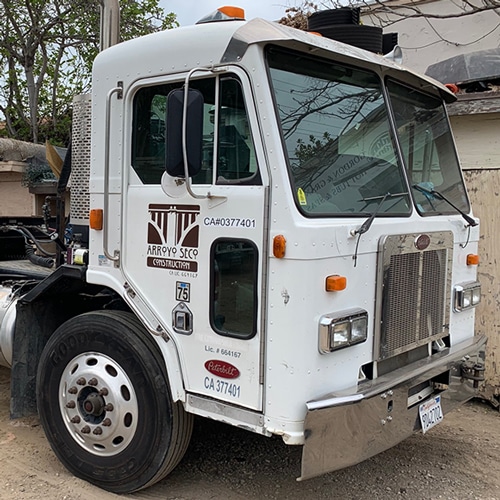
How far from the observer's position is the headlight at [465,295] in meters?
3.90

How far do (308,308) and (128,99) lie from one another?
1.69 meters

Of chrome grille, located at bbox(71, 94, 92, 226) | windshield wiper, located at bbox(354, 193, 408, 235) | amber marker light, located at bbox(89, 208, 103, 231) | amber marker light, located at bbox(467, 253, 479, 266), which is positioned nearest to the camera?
windshield wiper, located at bbox(354, 193, 408, 235)

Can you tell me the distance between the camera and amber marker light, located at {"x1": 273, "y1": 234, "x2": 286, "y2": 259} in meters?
2.88

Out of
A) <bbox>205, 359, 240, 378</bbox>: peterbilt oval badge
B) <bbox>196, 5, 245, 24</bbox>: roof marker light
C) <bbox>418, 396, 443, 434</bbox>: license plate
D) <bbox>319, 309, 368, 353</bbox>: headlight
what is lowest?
<bbox>418, 396, 443, 434</bbox>: license plate

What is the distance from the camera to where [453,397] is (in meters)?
3.83

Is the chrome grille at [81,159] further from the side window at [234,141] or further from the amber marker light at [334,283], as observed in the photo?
the amber marker light at [334,283]

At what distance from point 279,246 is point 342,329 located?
54 centimetres

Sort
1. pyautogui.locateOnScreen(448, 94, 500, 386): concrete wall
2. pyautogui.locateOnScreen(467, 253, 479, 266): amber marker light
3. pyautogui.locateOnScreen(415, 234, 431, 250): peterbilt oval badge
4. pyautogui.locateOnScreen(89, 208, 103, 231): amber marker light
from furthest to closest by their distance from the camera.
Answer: pyautogui.locateOnScreen(448, 94, 500, 386): concrete wall, pyautogui.locateOnScreen(467, 253, 479, 266): amber marker light, pyautogui.locateOnScreen(89, 208, 103, 231): amber marker light, pyautogui.locateOnScreen(415, 234, 431, 250): peterbilt oval badge

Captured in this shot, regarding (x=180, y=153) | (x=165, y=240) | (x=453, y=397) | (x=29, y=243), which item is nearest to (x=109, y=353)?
(x=165, y=240)

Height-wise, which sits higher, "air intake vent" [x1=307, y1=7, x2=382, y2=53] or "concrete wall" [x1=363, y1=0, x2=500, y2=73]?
"concrete wall" [x1=363, y1=0, x2=500, y2=73]

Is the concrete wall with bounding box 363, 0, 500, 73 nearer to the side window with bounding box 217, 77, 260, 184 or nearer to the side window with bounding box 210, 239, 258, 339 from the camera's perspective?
the side window with bounding box 217, 77, 260, 184

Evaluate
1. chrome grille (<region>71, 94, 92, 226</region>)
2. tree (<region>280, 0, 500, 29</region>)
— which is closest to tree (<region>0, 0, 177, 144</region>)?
tree (<region>280, 0, 500, 29</region>)

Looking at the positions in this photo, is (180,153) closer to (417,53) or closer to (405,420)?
(405,420)

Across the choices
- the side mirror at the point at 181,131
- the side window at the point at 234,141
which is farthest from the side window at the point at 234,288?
the side mirror at the point at 181,131
